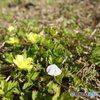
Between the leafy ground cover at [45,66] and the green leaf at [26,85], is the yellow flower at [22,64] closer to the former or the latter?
the leafy ground cover at [45,66]

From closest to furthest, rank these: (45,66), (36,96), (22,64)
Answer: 1. (36,96)
2. (22,64)
3. (45,66)

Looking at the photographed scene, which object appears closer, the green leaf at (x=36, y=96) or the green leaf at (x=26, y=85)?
the green leaf at (x=36, y=96)

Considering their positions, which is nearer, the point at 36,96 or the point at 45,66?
the point at 36,96

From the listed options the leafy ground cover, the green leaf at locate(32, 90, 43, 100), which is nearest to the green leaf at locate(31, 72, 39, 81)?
the leafy ground cover

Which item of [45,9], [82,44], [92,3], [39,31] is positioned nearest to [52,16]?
[45,9]

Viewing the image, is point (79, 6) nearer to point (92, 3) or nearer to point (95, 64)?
point (92, 3)

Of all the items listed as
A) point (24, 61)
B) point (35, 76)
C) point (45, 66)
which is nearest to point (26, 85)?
point (35, 76)

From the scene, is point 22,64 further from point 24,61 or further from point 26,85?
point 26,85

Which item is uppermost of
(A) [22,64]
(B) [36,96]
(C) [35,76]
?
(A) [22,64]

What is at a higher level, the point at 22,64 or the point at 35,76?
the point at 22,64

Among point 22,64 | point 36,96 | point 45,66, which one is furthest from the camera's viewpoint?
point 45,66

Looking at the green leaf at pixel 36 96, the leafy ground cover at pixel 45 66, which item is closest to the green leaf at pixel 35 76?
the leafy ground cover at pixel 45 66
